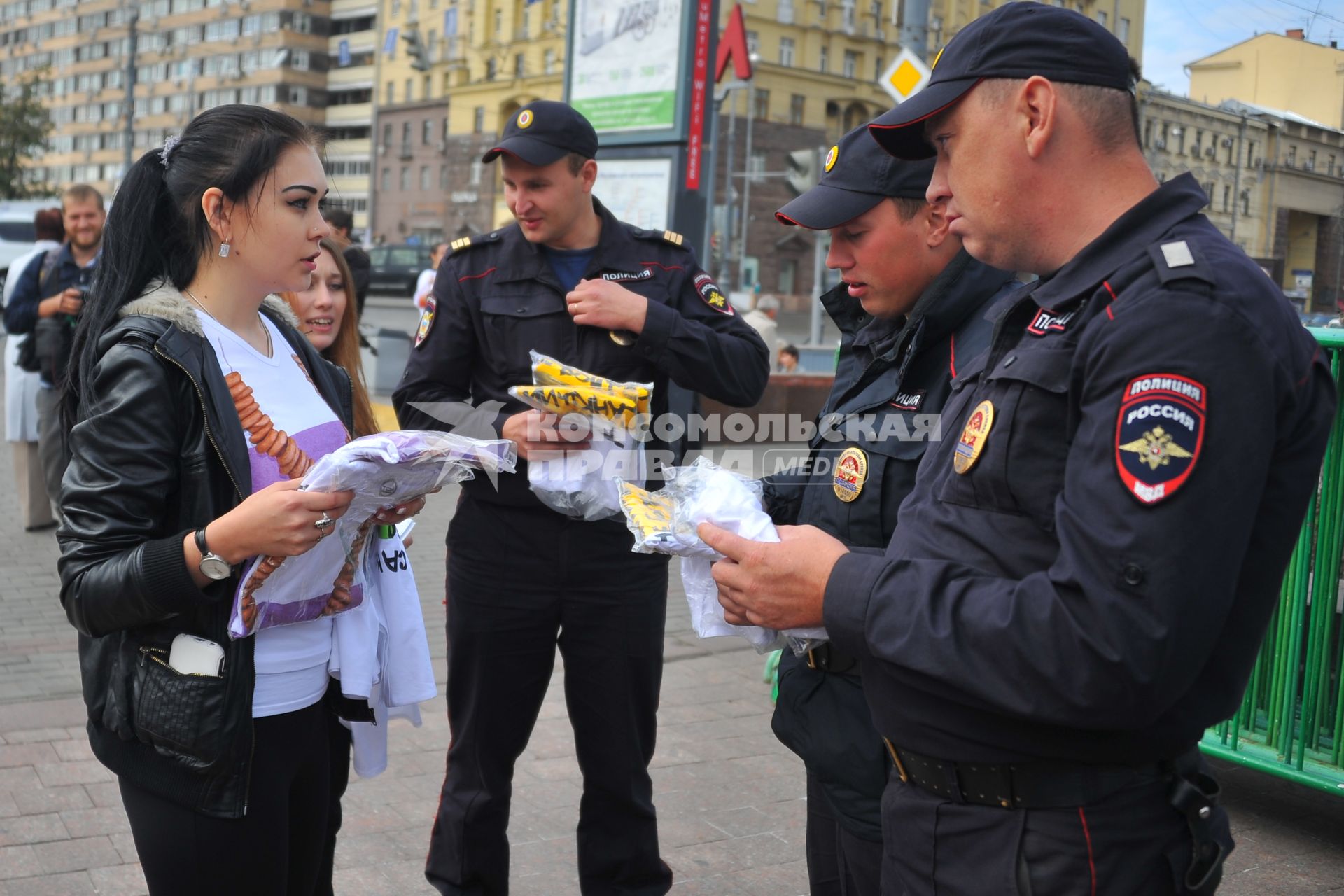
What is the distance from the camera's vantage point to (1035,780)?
1.69 m

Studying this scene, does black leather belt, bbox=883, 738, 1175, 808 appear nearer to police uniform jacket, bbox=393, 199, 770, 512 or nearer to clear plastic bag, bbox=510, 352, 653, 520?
clear plastic bag, bbox=510, 352, 653, 520

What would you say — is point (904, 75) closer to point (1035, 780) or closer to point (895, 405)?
point (895, 405)

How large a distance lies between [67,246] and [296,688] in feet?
22.3

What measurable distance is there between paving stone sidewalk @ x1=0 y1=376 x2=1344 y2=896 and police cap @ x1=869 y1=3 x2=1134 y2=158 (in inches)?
113

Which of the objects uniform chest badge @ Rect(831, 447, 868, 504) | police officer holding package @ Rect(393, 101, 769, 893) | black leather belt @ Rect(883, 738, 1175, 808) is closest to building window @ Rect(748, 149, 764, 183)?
police officer holding package @ Rect(393, 101, 769, 893)

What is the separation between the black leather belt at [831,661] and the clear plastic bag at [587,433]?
35.3 inches

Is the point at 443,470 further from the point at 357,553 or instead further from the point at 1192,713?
the point at 1192,713

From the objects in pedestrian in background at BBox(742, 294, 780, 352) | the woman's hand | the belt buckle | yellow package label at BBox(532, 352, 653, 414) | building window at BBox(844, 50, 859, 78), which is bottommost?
the belt buckle

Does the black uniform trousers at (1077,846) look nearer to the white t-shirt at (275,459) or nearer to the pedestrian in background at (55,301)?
the white t-shirt at (275,459)

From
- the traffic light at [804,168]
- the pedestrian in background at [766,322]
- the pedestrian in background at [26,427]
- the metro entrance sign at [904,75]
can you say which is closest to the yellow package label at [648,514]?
the metro entrance sign at [904,75]

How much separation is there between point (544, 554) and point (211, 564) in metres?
1.43

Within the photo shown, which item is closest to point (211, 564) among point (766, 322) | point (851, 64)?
point (766, 322)

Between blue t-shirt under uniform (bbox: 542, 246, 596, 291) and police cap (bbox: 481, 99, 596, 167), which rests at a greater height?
police cap (bbox: 481, 99, 596, 167)

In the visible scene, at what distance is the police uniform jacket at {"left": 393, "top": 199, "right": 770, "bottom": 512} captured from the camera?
357 centimetres
